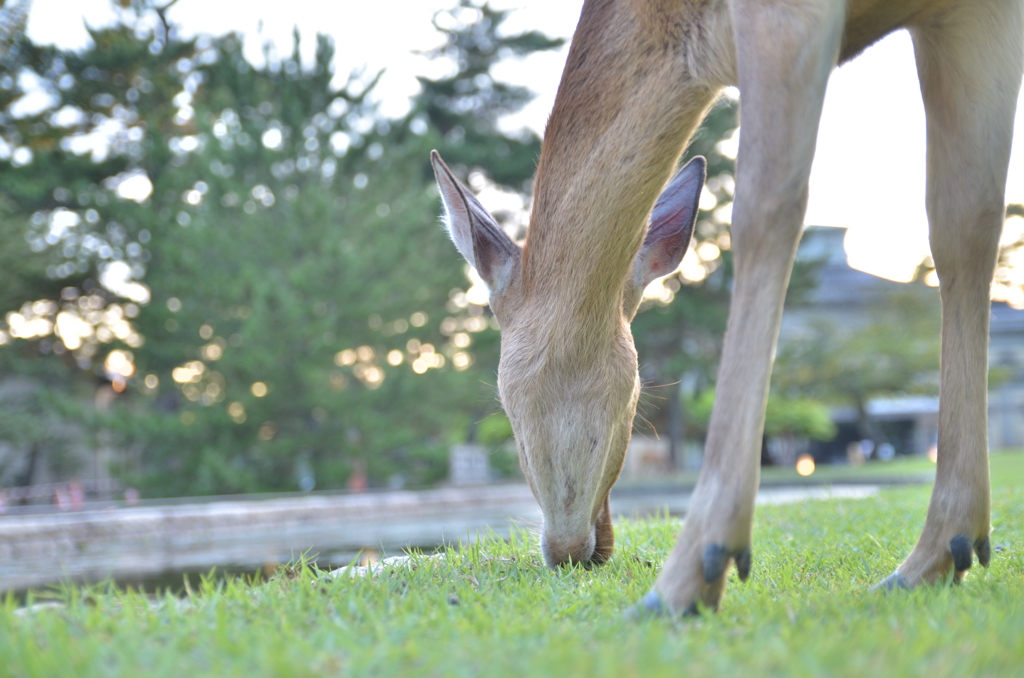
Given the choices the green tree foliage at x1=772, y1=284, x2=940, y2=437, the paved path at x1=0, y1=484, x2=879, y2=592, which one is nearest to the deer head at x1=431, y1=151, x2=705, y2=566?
the paved path at x1=0, y1=484, x2=879, y2=592

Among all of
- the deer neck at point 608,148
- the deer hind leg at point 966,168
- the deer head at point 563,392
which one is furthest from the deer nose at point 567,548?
the deer hind leg at point 966,168

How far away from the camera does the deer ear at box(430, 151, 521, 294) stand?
248 centimetres

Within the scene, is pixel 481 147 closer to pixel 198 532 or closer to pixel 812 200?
pixel 198 532

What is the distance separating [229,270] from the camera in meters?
15.0

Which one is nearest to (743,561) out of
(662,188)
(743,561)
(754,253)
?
(743,561)

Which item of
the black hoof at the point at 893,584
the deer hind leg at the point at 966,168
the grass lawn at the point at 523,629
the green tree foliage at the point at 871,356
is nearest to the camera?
the grass lawn at the point at 523,629

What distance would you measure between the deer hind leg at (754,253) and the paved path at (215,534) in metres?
2.99

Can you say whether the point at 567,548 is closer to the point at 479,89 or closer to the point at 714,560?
the point at 714,560

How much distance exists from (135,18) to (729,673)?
19386mm

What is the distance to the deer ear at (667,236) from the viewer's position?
8.57ft

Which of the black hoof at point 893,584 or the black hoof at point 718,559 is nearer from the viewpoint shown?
the black hoof at point 718,559

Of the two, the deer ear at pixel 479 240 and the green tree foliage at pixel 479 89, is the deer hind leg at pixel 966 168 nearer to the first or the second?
the deer ear at pixel 479 240

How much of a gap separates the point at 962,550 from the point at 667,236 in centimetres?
116

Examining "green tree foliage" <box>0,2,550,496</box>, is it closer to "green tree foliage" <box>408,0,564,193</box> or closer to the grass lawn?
"green tree foliage" <box>408,0,564,193</box>
